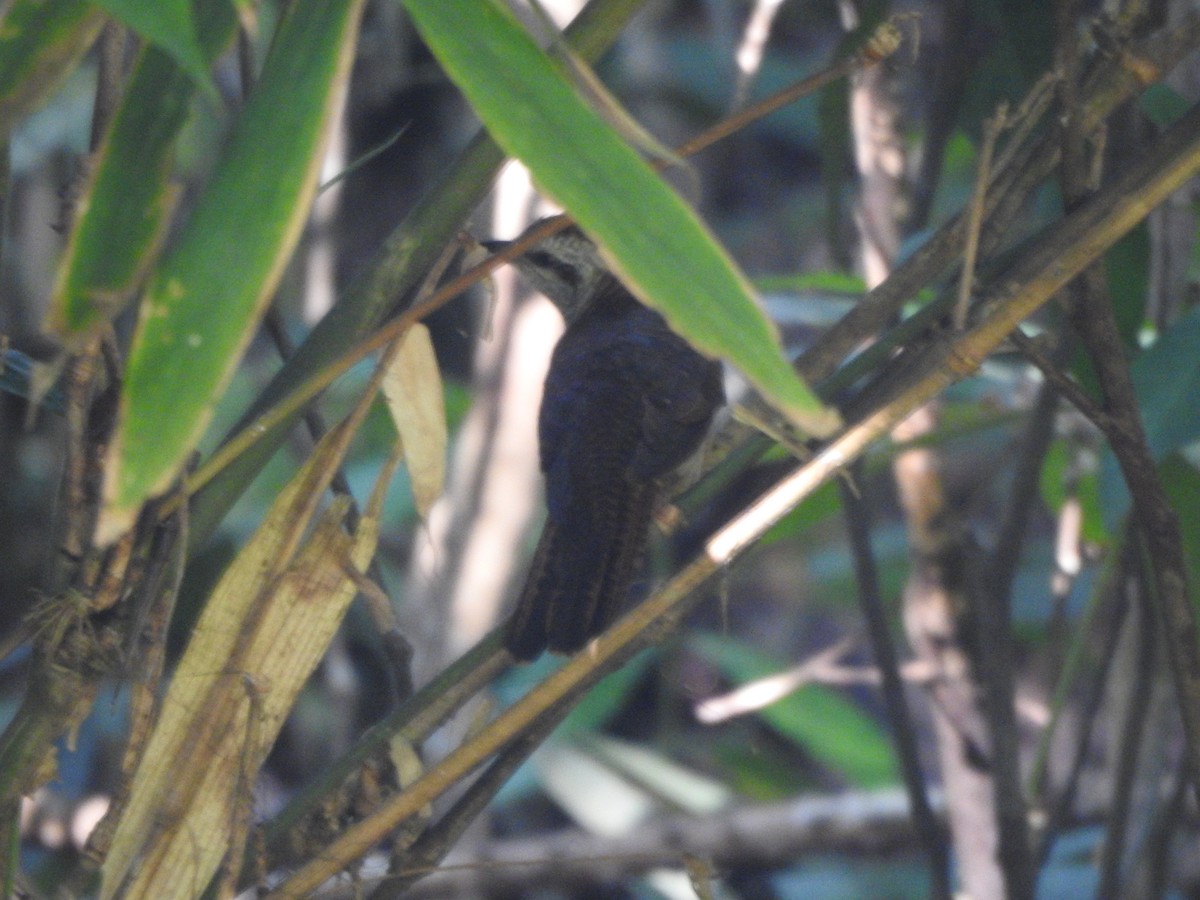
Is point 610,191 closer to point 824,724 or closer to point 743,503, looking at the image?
point 824,724

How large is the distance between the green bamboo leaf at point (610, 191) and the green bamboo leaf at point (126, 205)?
196mm

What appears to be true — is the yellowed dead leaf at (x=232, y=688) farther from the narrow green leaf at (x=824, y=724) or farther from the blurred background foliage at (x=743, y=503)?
the narrow green leaf at (x=824, y=724)

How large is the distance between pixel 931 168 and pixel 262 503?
2.39 metres

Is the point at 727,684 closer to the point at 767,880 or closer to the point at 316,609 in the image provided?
the point at 767,880

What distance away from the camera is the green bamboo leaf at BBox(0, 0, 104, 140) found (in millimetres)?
1029

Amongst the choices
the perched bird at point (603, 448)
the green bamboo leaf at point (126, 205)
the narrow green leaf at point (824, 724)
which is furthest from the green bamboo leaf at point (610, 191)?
the narrow green leaf at point (824, 724)

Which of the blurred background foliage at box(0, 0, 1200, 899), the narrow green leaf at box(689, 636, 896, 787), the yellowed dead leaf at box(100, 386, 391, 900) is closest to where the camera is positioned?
the yellowed dead leaf at box(100, 386, 391, 900)

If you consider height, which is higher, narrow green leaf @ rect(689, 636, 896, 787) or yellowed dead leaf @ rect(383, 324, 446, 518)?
narrow green leaf @ rect(689, 636, 896, 787)

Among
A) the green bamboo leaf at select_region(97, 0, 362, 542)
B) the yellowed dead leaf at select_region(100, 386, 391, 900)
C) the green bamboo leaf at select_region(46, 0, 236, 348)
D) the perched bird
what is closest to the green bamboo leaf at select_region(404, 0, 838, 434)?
the green bamboo leaf at select_region(97, 0, 362, 542)

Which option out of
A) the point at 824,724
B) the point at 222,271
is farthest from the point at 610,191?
the point at 824,724

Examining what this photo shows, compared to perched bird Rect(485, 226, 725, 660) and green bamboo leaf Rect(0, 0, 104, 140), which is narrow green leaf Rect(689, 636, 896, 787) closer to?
perched bird Rect(485, 226, 725, 660)

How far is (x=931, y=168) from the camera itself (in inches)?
97.3

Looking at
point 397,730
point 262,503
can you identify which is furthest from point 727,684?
point 397,730

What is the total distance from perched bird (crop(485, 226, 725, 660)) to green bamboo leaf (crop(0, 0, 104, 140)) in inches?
36.3
